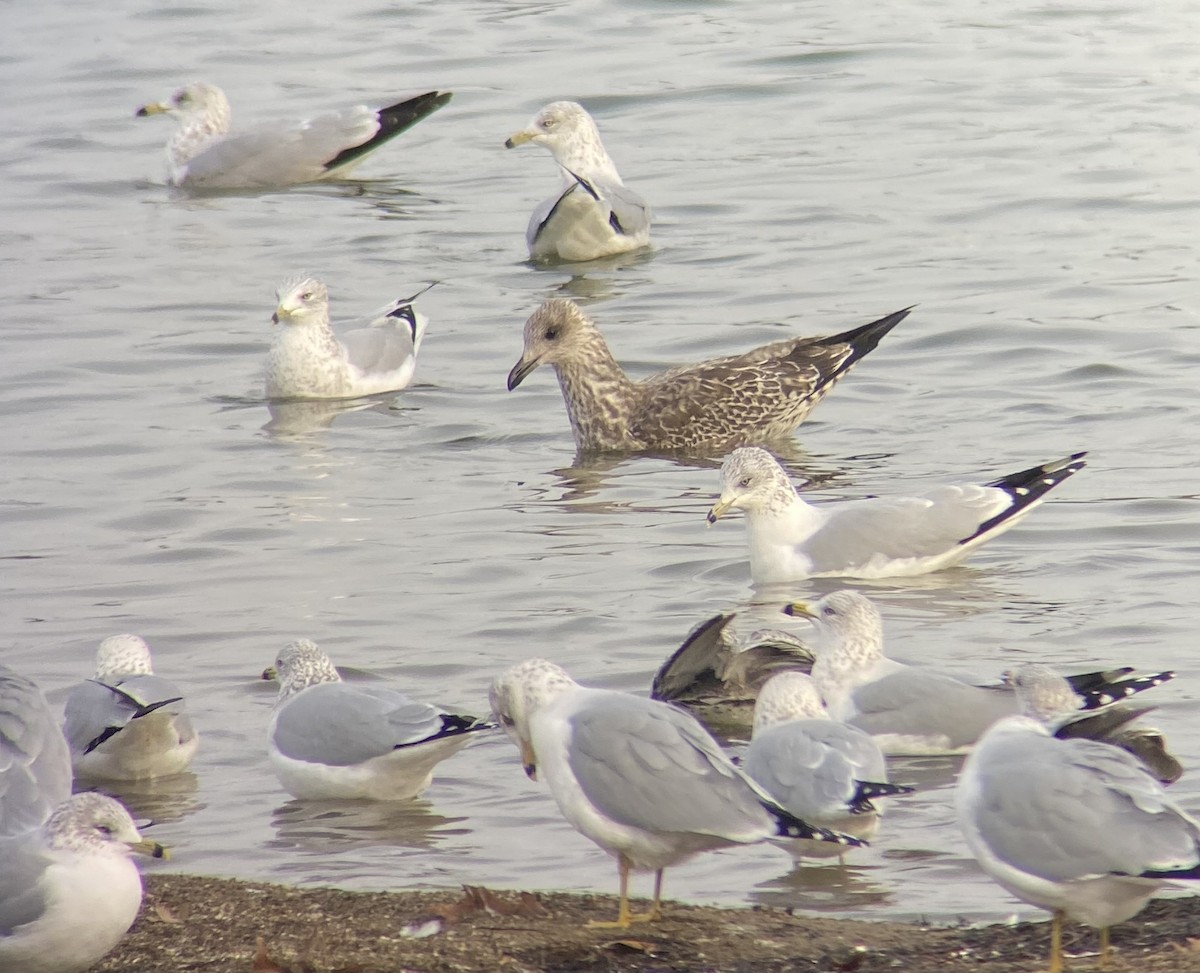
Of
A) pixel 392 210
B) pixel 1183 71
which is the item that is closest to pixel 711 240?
pixel 392 210

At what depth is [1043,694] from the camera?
604 cm

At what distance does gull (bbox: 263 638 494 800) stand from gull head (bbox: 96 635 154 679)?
0.64 meters

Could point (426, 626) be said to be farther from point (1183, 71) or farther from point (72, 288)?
point (1183, 71)

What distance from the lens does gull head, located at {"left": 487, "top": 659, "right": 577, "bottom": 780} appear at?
5.86 metres

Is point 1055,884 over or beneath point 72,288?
over

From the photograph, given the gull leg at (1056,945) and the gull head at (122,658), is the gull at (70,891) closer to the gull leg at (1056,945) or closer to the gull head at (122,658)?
the gull leg at (1056,945)

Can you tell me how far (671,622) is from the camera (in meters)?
8.64

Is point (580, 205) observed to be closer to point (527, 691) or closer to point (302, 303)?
point (302, 303)

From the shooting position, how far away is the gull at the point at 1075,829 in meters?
4.96

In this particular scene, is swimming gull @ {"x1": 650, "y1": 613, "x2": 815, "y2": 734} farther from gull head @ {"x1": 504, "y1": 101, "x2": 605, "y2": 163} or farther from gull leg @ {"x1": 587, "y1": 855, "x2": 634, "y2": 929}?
gull head @ {"x1": 504, "y1": 101, "x2": 605, "y2": 163}

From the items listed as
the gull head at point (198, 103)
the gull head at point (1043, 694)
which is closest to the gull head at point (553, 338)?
the gull head at point (1043, 694)

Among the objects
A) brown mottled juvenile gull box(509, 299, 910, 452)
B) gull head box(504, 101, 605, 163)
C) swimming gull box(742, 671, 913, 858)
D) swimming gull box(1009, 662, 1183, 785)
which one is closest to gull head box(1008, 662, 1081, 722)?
swimming gull box(1009, 662, 1183, 785)

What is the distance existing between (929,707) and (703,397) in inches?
187

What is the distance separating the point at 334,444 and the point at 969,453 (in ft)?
10.6
